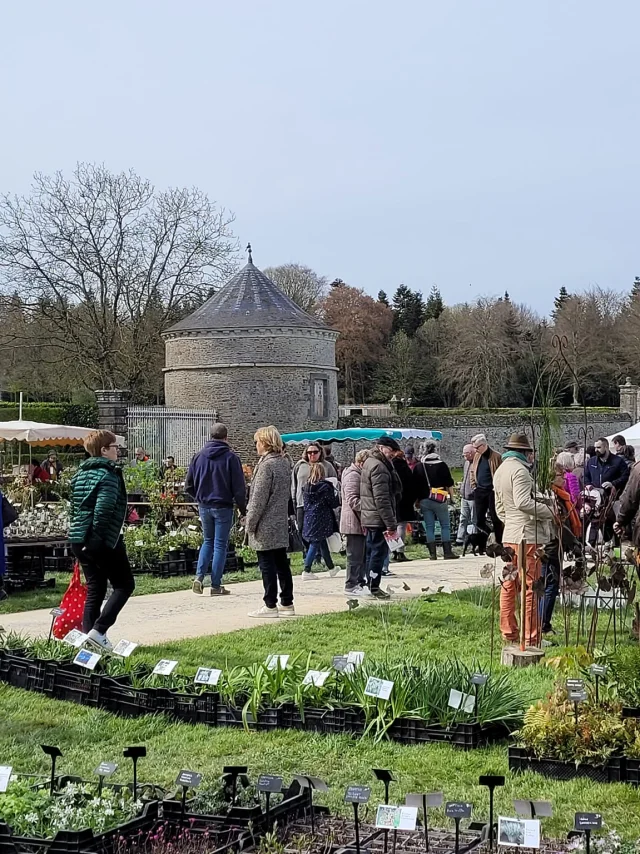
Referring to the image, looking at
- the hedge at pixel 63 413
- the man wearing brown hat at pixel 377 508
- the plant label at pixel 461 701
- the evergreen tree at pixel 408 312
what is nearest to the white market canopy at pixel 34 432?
the man wearing brown hat at pixel 377 508

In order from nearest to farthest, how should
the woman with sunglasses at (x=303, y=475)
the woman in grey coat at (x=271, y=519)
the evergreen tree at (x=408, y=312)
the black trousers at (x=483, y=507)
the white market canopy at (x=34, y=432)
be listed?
1. the woman in grey coat at (x=271, y=519)
2. the woman with sunglasses at (x=303, y=475)
3. the black trousers at (x=483, y=507)
4. the white market canopy at (x=34, y=432)
5. the evergreen tree at (x=408, y=312)

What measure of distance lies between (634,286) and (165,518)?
65.2 metres

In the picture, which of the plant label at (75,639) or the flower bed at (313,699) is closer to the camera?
the flower bed at (313,699)

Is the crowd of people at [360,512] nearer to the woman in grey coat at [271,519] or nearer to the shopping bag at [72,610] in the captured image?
the woman in grey coat at [271,519]

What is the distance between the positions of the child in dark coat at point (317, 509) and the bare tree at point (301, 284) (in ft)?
207

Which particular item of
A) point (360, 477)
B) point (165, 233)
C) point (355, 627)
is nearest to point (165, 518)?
point (360, 477)

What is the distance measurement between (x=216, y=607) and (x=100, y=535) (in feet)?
10.8

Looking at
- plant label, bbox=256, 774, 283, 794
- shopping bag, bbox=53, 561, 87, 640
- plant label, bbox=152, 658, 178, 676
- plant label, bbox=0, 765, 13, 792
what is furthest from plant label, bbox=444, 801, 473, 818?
shopping bag, bbox=53, 561, 87, 640

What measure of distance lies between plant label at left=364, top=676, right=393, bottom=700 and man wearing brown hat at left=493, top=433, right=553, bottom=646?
92.8 inches

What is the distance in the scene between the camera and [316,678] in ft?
21.1

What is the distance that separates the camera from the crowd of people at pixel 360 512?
8.15 metres

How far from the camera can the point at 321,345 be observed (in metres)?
38.5

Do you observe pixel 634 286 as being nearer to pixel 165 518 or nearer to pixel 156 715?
pixel 165 518

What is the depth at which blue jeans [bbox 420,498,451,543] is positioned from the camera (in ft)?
52.5
